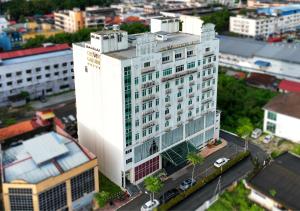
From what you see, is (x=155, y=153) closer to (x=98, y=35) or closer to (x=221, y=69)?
(x=98, y=35)

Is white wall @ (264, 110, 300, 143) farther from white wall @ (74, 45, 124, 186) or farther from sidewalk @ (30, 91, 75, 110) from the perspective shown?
sidewalk @ (30, 91, 75, 110)

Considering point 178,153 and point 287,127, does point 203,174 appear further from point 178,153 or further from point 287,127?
point 287,127

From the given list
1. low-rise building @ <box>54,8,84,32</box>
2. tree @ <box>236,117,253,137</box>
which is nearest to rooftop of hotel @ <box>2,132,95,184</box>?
tree @ <box>236,117,253,137</box>

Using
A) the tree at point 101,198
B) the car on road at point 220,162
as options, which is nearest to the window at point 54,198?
the tree at point 101,198

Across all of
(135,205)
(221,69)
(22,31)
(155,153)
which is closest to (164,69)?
(155,153)

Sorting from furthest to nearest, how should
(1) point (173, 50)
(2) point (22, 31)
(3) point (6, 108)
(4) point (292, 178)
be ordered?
(2) point (22, 31), (3) point (6, 108), (1) point (173, 50), (4) point (292, 178)

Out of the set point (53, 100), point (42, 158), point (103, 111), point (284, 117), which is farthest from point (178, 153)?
point (53, 100)
